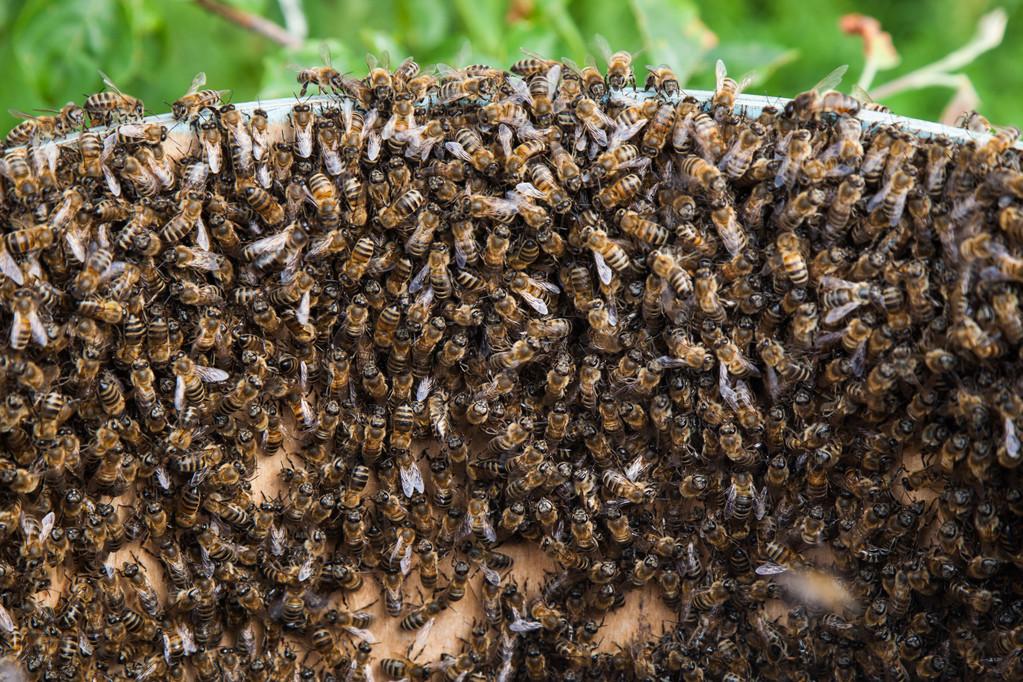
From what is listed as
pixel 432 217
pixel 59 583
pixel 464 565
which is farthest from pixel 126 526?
pixel 432 217

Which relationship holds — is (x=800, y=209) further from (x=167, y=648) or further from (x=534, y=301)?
(x=167, y=648)

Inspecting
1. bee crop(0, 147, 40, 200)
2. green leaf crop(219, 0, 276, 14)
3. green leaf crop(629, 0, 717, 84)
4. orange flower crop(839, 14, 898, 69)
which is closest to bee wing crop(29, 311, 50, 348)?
bee crop(0, 147, 40, 200)

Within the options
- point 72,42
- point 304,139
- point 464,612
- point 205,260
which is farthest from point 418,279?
point 72,42

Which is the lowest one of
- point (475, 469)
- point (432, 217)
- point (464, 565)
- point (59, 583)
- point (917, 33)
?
point (59, 583)

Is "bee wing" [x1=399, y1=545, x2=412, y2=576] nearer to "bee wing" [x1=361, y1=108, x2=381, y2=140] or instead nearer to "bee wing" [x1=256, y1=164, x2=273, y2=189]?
"bee wing" [x1=256, y1=164, x2=273, y2=189]

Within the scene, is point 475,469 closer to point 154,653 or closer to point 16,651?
point 154,653

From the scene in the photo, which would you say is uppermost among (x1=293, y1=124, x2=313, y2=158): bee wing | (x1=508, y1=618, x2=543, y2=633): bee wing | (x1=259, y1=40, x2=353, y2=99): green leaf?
(x1=259, y1=40, x2=353, y2=99): green leaf
